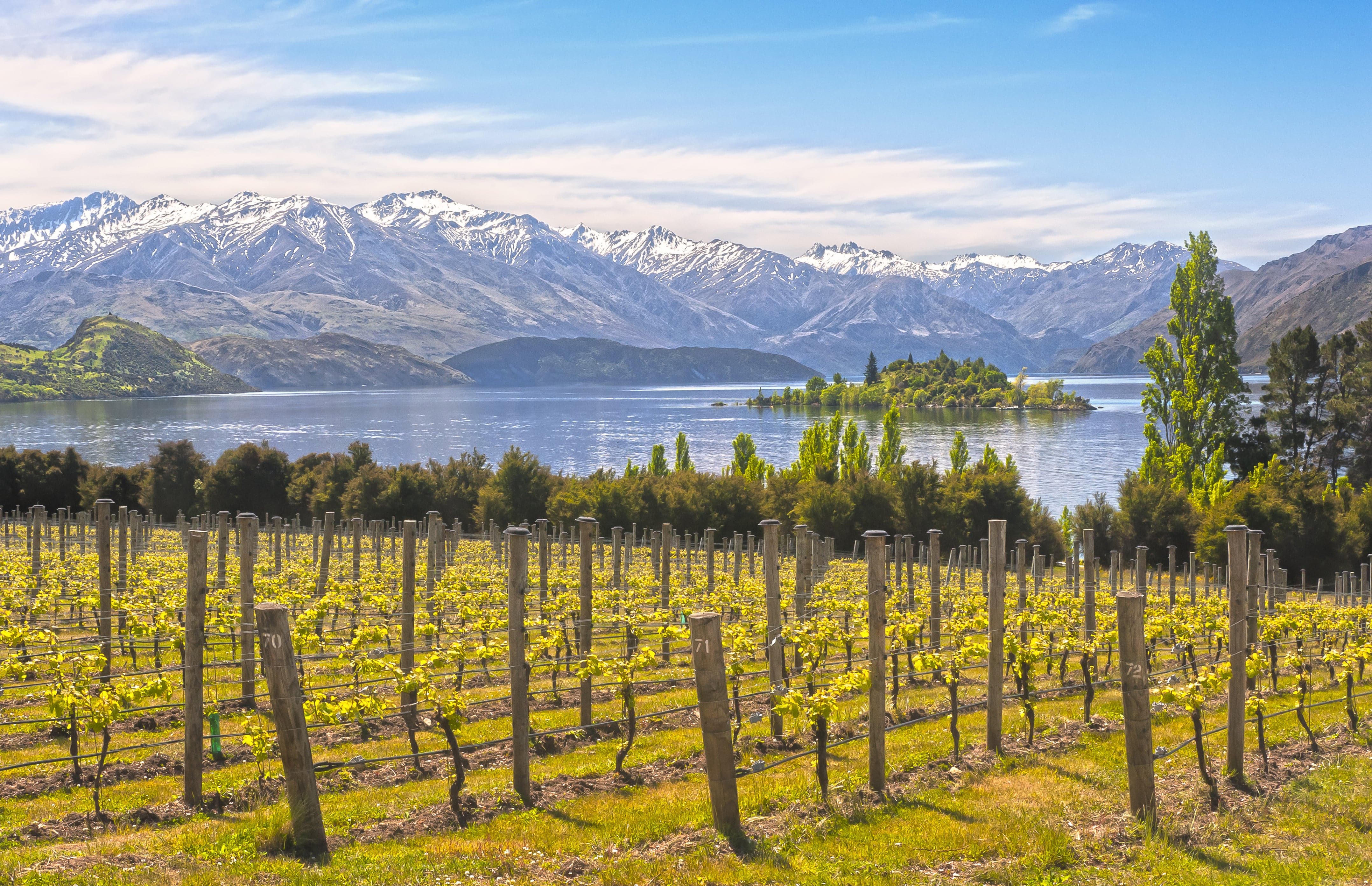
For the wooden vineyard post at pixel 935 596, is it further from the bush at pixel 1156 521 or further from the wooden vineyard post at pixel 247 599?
the bush at pixel 1156 521

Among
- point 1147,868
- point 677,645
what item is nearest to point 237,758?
point 1147,868

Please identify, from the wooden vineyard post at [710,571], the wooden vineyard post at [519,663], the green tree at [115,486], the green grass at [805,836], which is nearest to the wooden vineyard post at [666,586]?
the wooden vineyard post at [710,571]

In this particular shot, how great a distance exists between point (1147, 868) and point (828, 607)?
9.42 meters

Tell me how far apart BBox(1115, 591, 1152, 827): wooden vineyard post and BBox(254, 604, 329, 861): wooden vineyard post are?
287 inches

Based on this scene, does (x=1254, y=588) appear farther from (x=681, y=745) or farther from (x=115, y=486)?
(x=115, y=486)

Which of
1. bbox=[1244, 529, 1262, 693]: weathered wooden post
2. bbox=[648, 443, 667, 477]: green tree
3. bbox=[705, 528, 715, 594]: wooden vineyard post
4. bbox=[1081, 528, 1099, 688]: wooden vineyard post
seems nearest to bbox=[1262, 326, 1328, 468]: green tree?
bbox=[648, 443, 667, 477]: green tree

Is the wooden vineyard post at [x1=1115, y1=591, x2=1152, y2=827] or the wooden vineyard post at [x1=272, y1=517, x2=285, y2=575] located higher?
the wooden vineyard post at [x1=1115, y1=591, x2=1152, y2=827]

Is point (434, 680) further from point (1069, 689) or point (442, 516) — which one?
point (442, 516)

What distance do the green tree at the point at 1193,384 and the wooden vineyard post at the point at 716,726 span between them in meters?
50.3

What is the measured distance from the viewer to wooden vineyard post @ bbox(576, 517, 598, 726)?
13.2 m

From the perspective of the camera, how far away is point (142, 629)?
15.4 m

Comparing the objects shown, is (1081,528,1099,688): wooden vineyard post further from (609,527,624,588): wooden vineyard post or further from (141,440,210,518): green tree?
(141,440,210,518): green tree

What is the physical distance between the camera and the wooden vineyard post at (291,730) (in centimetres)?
819

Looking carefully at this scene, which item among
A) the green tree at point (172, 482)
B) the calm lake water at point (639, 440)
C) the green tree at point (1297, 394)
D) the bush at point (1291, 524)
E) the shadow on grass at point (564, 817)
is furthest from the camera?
the calm lake water at point (639, 440)
